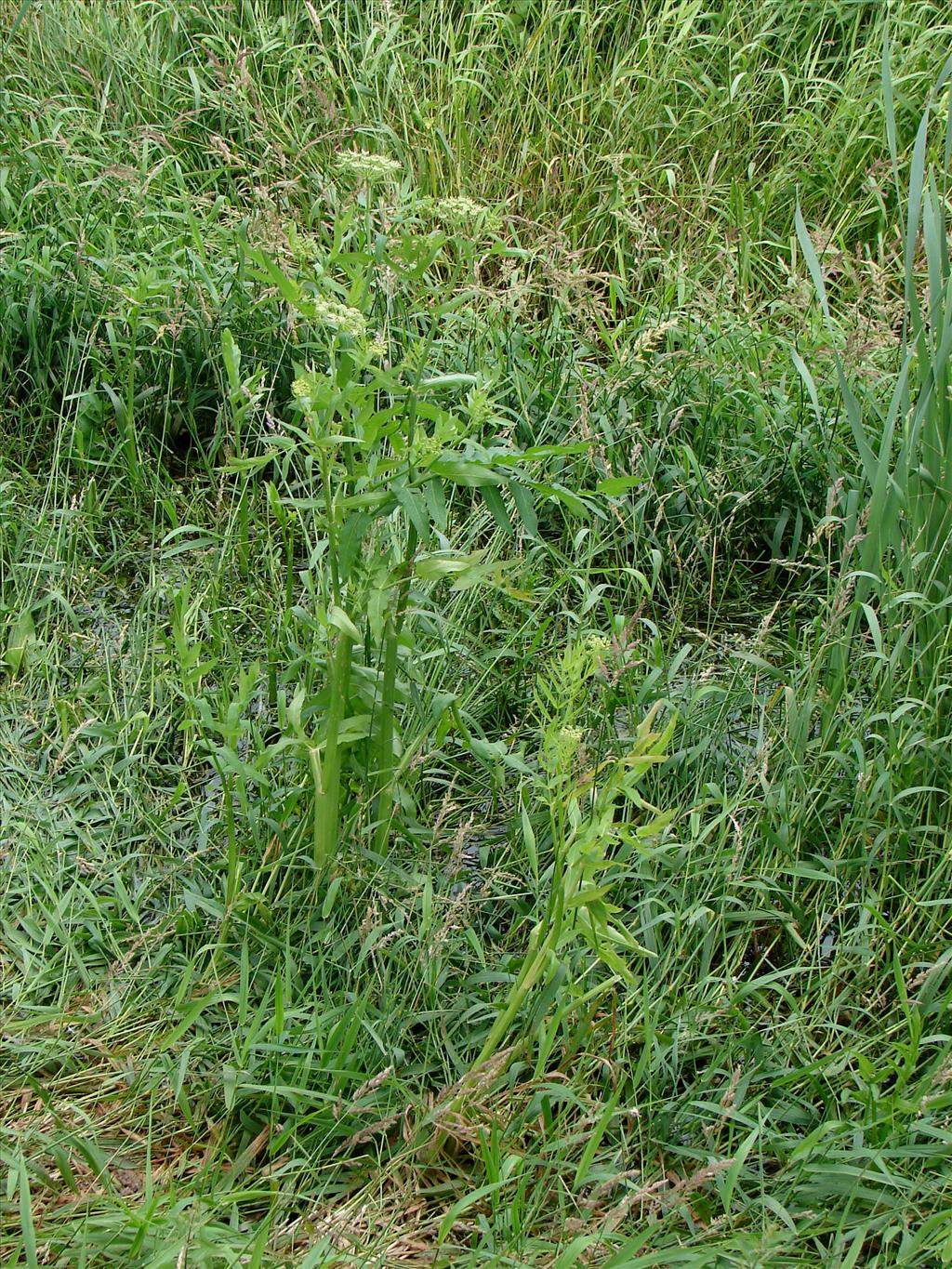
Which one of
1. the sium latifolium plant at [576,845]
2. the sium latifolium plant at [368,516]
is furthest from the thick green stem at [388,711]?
the sium latifolium plant at [576,845]

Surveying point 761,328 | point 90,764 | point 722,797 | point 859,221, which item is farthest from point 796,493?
point 90,764

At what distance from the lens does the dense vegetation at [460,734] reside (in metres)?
1.71

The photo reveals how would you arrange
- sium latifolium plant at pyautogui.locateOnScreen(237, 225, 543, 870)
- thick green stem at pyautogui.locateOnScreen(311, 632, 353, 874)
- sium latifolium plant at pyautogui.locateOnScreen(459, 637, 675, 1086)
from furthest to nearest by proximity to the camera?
1. thick green stem at pyautogui.locateOnScreen(311, 632, 353, 874)
2. sium latifolium plant at pyautogui.locateOnScreen(237, 225, 543, 870)
3. sium latifolium plant at pyautogui.locateOnScreen(459, 637, 675, 1086)

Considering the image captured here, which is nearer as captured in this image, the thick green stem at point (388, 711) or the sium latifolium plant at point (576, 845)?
the sium latifolium plant at point (576, 845)

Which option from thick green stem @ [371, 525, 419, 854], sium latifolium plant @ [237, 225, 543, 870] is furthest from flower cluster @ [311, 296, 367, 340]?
thick green stem @ [371, 525, 419, 854]

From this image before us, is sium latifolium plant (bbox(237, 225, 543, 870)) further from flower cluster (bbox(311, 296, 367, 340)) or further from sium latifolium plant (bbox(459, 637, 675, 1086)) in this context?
sium latifolium plant (bbox(459, 637, 675, 1086))

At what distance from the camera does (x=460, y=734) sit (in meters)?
2.15

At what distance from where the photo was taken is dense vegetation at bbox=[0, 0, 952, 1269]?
5.62ft

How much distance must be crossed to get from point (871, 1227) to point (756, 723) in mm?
984

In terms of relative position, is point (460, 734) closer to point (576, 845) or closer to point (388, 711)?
point (388, 711)

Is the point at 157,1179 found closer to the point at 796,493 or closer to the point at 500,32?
the point at 796,493

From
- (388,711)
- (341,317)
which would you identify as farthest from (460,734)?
(341,317)

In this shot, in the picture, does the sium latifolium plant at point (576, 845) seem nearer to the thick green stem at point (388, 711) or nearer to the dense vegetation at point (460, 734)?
the dense vegetation at point (460, 734)

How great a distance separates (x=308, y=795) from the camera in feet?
6.79
